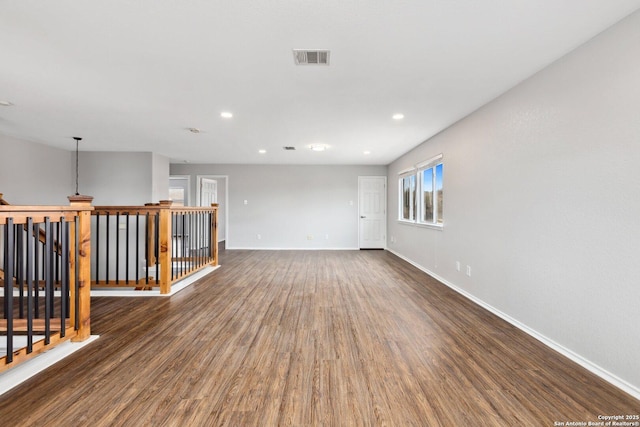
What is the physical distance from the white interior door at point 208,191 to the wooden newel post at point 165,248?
4.26 metres

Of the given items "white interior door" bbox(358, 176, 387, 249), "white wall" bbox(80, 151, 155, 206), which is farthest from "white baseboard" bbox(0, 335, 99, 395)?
"white interior door" bbox(358, 176, 387, 249)

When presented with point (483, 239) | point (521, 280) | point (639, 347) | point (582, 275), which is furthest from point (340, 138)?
point (639, 347)

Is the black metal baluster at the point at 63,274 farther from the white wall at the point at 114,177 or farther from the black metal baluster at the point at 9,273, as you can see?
the white wall at the point at 114,177

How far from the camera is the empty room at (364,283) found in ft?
5.57

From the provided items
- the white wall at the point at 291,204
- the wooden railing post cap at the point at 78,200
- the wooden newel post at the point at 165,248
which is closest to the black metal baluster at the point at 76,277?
the wooden railing post cap at the point at 78,200

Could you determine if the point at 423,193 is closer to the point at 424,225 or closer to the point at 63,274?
the point at 424,225

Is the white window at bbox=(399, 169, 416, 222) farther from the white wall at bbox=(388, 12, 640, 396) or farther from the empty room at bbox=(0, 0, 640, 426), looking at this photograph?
the white wall at bbox=(388, 12, 640, 396)

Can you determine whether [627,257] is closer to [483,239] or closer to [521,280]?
[521,280]

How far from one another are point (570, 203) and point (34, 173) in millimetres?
7786

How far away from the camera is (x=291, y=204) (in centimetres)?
780

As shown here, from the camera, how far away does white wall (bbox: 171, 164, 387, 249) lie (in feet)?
25.5

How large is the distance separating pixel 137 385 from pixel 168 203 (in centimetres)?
242

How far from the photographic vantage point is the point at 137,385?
178 centimetres

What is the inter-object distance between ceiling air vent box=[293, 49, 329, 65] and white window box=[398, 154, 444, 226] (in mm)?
2857
